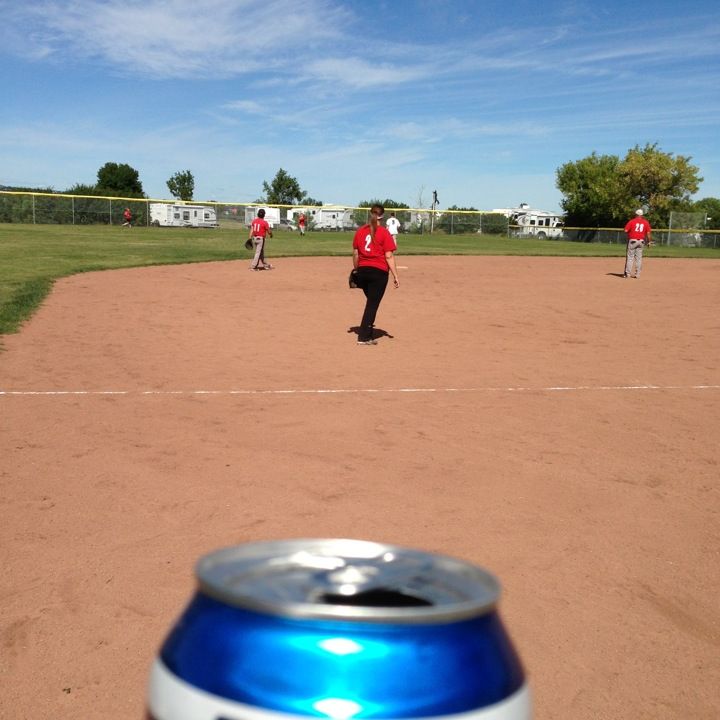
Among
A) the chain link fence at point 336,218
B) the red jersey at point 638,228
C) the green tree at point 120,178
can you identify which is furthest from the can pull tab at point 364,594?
the green tree at point 120,178

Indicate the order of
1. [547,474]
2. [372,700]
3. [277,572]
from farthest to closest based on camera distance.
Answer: [547,474]
[277,572]
[372,700]

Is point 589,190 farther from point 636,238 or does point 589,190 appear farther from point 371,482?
point 371,482

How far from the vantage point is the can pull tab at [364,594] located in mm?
1227

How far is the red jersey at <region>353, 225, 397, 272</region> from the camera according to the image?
37.1 feet

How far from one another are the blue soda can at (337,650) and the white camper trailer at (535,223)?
212 feet

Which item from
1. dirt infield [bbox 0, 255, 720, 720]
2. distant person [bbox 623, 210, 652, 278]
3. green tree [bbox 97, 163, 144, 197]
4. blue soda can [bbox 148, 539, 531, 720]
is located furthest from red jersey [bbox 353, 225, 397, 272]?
green tree [bbox 97, 163, 144, 197]

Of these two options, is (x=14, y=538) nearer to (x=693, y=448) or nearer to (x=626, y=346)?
(x=693, y=448)

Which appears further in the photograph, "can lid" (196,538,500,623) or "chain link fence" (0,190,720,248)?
"chain link fence" (0,190,720,248)

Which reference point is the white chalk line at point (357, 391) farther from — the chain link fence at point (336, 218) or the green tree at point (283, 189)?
the green tree at point (283, 189)

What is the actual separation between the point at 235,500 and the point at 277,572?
12.9 ft

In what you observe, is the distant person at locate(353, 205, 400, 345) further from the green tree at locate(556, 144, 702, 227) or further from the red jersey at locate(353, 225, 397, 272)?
the green tree at locate(556, 144, 702, 227)

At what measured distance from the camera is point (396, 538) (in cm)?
457

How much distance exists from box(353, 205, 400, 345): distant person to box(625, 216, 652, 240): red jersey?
1226 centimetres

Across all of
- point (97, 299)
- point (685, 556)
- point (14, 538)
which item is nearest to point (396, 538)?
point (685, 556)
